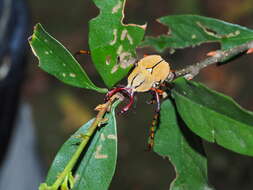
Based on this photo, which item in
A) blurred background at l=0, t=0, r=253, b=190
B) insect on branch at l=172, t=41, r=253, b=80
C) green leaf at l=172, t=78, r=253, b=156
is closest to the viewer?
green leaf at l=172, t=78, r=253, b=156

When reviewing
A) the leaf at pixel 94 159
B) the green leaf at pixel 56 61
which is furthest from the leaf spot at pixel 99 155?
the green leaf at pixel 56 61

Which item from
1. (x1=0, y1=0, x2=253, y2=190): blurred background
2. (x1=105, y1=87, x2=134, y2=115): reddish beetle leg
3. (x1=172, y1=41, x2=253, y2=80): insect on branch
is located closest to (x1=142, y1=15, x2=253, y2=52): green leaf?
(x1=172, y1=41, x2=253, y2=80): insect on branch

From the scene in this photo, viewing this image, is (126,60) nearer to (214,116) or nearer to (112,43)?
(112,43)

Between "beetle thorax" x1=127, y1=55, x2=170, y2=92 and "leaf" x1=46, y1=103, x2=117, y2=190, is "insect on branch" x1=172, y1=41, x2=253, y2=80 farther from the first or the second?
"leaf" x1=46, y1=103, x2=117, y2=190

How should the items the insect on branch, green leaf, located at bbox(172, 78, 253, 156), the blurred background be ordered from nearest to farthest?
green leaf, located at bbox(172, 78, 253, 156) → the insect on branch → the blurred background

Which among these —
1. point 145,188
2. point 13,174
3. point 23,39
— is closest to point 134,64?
point 23,39

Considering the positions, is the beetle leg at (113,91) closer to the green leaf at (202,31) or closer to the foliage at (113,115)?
the foliage at (113,115)

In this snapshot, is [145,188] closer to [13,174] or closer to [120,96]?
[13,174]
